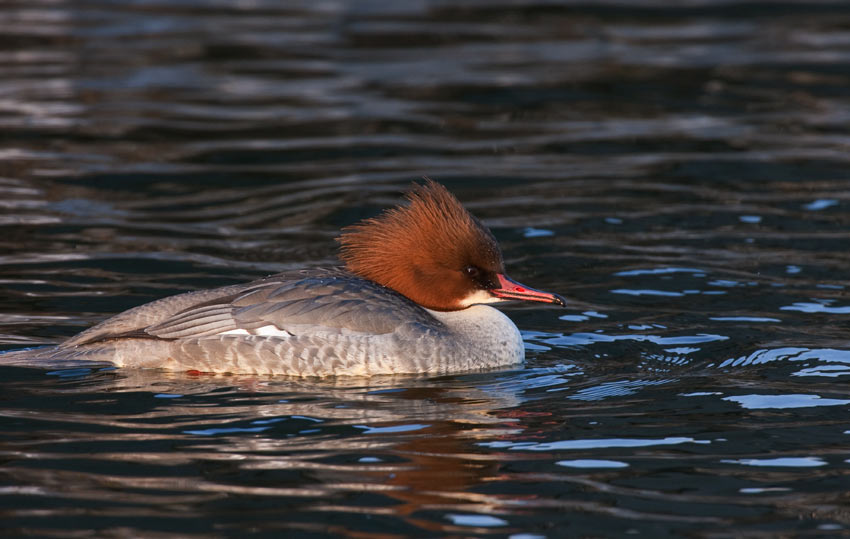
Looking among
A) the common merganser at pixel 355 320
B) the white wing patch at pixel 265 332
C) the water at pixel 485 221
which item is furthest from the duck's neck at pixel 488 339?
the white wing patch at pixel 265 332

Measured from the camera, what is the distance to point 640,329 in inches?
353

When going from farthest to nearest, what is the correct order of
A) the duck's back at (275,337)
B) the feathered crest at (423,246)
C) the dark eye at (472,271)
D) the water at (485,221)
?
the dark eye at (472,271), the feathered crest at (423,246), the duck's back at (275,337), the water at (485,221)

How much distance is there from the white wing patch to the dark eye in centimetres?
118

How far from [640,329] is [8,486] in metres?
4.43

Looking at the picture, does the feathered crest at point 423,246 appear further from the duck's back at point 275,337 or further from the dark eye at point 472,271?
the duck's back at point 275,337

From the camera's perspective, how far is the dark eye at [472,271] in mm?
8383

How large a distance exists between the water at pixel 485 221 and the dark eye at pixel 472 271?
0.65 metres

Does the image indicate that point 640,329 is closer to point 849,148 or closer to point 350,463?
point 350,463

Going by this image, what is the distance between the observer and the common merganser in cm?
802

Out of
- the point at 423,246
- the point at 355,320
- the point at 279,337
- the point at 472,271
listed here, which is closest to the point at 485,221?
the point at 472,271

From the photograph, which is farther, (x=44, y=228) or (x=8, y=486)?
(x=44, y=228)

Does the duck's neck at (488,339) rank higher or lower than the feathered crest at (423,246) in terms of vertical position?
lower

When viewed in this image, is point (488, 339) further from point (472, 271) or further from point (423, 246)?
point (423, 246)

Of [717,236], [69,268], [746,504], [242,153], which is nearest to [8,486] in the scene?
[746,504]
